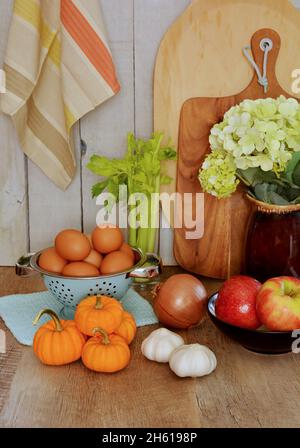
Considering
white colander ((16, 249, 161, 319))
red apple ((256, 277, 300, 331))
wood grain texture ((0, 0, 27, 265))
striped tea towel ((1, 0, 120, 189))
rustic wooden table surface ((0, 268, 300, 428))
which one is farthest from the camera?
wood grain texture ((0, 0, 27, 265))

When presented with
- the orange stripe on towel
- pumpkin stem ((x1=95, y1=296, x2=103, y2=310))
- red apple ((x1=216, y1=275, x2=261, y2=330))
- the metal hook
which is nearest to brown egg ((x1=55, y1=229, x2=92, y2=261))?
pumpkin stem ((x1=95, y1=296, x2=103, y2=310))

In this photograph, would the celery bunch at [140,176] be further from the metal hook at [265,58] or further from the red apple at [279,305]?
the red apple at [279,305]

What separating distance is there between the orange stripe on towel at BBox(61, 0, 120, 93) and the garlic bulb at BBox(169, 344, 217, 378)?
0.61m

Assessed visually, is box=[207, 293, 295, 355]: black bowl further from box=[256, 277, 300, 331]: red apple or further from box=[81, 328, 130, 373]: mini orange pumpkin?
box=[81, 328, 130, 373]: mini orange pumpkin

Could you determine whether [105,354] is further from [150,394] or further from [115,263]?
[115,263]

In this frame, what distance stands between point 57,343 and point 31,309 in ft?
0.75

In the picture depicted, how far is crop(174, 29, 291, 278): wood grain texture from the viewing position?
1.28 meters

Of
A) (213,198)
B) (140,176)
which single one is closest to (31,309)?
(140,176)

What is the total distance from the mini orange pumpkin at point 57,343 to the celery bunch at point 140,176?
1.24 ft

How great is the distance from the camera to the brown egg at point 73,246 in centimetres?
107

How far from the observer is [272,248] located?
113 cm

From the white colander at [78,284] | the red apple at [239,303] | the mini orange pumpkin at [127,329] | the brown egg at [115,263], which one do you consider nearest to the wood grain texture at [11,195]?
the white colander at [78,284]

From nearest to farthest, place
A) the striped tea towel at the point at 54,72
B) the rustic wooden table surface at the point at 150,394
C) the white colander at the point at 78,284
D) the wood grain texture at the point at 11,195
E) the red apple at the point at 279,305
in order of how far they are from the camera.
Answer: the rustic wooden table surface at the point at 150,394 → the red apple at the point at 279,305 → the white colander at the point at 78,284 → the striped tea towel at the point at 54,72 → the wood grain texture at the point at 11,195

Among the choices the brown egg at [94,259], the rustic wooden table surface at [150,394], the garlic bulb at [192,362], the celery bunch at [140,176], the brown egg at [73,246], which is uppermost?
the celery bunch at [140,176]
